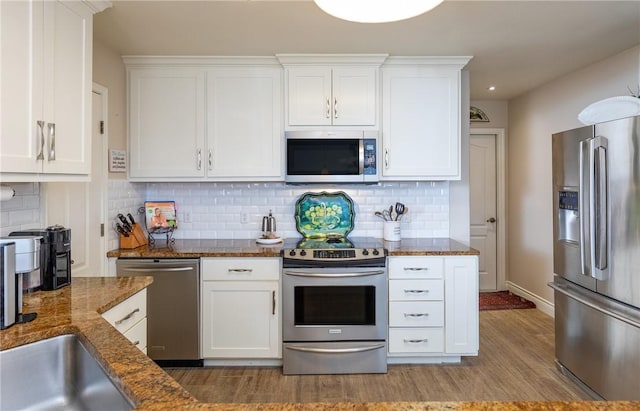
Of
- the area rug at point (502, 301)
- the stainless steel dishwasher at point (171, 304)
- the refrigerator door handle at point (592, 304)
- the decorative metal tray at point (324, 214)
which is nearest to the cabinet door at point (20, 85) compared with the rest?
the stainless steel dishwasher at point (171, 304)

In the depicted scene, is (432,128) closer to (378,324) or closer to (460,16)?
(460,16)

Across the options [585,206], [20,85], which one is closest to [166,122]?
[20,85]

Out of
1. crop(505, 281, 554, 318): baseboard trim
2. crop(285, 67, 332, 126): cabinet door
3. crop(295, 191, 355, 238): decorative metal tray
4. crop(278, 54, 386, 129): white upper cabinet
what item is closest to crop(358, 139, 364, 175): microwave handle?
crop(278, 54, 386, 129): white upper cabinet

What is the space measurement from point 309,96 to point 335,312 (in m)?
1.70

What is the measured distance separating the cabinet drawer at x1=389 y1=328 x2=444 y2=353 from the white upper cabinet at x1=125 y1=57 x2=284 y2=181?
1.66 m

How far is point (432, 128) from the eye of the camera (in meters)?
3.21

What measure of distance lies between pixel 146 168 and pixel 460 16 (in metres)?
2.57

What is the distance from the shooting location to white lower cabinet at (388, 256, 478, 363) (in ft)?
9.54

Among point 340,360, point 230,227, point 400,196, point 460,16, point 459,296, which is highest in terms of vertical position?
point 460,16

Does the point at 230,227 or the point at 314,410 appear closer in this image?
the point at 314,410

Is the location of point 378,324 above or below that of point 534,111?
below

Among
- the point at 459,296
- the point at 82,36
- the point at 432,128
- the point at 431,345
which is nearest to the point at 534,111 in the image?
the point at 432,128

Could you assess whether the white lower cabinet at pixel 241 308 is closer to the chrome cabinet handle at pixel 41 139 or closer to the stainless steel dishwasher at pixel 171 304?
the stainless steel dishwasher at pixel 171 304

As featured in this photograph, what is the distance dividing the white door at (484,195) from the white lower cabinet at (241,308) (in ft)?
10.1
